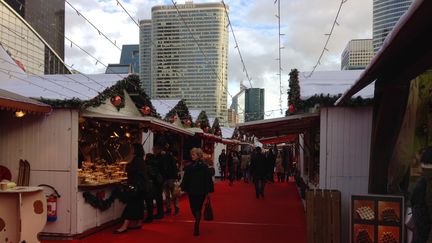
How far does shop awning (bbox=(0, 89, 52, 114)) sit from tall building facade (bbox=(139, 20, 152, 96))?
8.89 ft

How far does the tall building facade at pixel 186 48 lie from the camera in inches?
411

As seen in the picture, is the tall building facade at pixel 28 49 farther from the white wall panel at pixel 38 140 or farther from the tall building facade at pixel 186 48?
the white wall panel at pixel 38 140

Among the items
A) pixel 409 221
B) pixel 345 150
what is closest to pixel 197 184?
pixel 345 150

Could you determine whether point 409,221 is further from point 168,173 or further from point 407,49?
point 168,173

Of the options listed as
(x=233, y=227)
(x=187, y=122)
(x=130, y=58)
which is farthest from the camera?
(x=187, y=122)

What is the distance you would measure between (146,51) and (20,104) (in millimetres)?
4913

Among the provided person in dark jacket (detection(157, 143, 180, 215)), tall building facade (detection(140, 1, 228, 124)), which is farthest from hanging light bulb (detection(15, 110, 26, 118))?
person in dark jacket (detection(157, 143, 180, 215))

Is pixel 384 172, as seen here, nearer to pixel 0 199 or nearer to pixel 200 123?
pixel 0 199

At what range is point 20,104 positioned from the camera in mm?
6895

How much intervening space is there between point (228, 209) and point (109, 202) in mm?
3690

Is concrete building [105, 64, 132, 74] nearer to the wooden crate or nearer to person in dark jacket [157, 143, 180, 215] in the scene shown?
person in dark jacket [157, 143, 180, 215]

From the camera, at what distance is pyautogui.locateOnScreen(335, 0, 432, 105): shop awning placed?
2713mm

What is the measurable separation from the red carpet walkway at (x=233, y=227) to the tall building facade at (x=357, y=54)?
3.75 metres

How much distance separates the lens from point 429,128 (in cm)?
505
